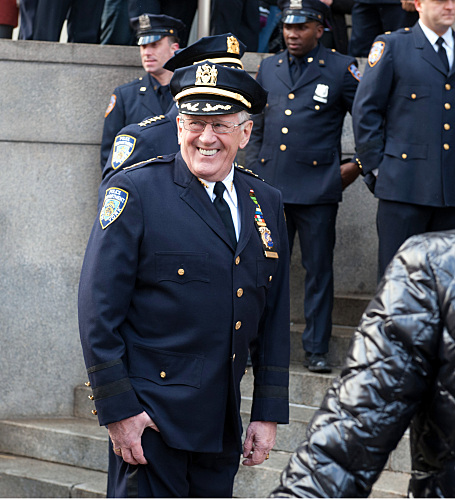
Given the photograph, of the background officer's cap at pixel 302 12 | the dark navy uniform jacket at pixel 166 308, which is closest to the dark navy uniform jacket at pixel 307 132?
the background officer's cap at pixel 302 12

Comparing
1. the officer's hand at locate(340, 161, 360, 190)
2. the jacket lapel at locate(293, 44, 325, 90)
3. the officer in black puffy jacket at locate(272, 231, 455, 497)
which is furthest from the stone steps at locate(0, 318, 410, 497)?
the officer in black puffy jacket at locate(272, 231, 455, 497)

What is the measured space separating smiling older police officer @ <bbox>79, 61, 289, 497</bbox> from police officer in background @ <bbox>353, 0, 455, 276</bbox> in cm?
216

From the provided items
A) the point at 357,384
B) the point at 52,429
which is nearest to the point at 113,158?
the point at 52,429

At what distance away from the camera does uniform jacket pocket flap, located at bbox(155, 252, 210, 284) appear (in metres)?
2.85

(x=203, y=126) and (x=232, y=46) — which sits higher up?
(x=232, y=46)

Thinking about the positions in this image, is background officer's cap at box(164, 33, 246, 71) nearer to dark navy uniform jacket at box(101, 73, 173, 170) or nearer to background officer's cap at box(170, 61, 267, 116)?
background officer's cap at box(170, 61, 267, 116)

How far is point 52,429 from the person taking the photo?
222 inches

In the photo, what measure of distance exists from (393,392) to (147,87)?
175 inches

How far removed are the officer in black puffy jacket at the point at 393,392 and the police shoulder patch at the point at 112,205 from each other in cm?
128

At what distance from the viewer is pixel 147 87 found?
19.3 ft

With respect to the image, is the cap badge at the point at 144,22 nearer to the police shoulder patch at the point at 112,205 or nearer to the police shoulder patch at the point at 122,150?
the police shoulder patch at the point at 122,150

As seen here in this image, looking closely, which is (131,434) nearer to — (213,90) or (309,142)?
(213,90)

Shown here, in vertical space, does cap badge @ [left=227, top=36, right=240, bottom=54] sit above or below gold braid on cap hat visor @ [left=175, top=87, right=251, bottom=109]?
above

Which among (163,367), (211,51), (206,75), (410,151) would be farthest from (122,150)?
(410,151)
